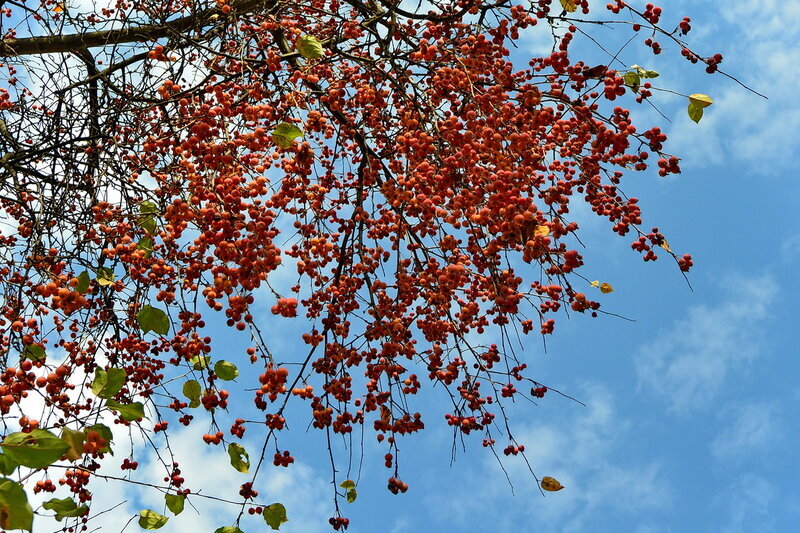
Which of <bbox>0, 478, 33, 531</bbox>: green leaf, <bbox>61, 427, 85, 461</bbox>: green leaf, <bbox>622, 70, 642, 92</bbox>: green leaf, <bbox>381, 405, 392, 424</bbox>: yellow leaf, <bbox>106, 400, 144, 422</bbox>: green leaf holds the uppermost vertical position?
<bbox>622, 70, 642, 92</bbox>: green leaf

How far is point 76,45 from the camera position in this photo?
4.82 metres

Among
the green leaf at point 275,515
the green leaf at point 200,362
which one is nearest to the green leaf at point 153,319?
the green leaf at point 200,362

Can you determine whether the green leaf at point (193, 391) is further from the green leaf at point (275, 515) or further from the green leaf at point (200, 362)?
the green leaf at point (275, 515)

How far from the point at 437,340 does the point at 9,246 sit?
8.59ft

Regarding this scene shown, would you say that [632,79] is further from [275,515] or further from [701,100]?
[275,515]

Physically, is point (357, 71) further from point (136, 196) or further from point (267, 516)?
point (267, 516)

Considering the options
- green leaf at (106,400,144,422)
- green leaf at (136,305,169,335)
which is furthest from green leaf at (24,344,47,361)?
green leaf at (106,400,144,422)

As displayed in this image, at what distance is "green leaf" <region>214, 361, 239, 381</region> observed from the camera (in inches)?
111

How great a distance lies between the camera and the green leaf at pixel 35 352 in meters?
3.13

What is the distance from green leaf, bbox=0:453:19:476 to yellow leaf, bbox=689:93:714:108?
3.01 meters

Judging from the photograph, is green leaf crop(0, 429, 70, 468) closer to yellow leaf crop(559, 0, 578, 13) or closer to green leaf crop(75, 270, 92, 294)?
green leaf crop(75, 270, 92, 294)

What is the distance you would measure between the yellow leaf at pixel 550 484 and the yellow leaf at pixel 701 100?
77.0 inches

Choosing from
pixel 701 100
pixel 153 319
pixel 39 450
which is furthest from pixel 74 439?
pixel 701 100

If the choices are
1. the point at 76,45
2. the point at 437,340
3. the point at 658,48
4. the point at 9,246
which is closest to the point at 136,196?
the point at 9,246
